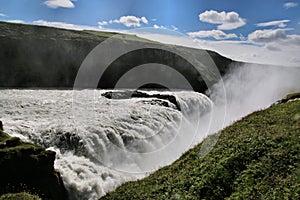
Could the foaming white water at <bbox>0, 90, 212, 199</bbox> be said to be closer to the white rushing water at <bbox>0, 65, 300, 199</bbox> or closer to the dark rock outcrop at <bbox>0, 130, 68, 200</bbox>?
the white rushing water at <bbox>0, 65, 300, 199</bbox>

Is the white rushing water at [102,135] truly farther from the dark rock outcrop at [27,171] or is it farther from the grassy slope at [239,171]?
the grassy slope at [239,171]

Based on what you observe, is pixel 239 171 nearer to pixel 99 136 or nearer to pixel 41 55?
pixel 99 136

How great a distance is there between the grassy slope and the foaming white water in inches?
138

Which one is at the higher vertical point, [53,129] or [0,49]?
[0,49]

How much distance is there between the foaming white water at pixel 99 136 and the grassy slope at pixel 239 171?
3.50m

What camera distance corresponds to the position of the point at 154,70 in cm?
7075

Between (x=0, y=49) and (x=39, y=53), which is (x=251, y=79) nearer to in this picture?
(x=39, y=53)

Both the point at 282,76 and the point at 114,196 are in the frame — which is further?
the point at 282,76

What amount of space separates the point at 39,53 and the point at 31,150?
47733mm

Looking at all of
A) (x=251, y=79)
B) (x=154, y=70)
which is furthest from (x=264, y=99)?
(x=154, y=70)

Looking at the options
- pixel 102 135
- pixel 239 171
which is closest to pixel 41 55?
pixel 102 135

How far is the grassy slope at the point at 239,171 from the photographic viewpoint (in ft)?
34.7

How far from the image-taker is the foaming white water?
16.8 meters

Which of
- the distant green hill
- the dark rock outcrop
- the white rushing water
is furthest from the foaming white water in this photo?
the distant green hill
